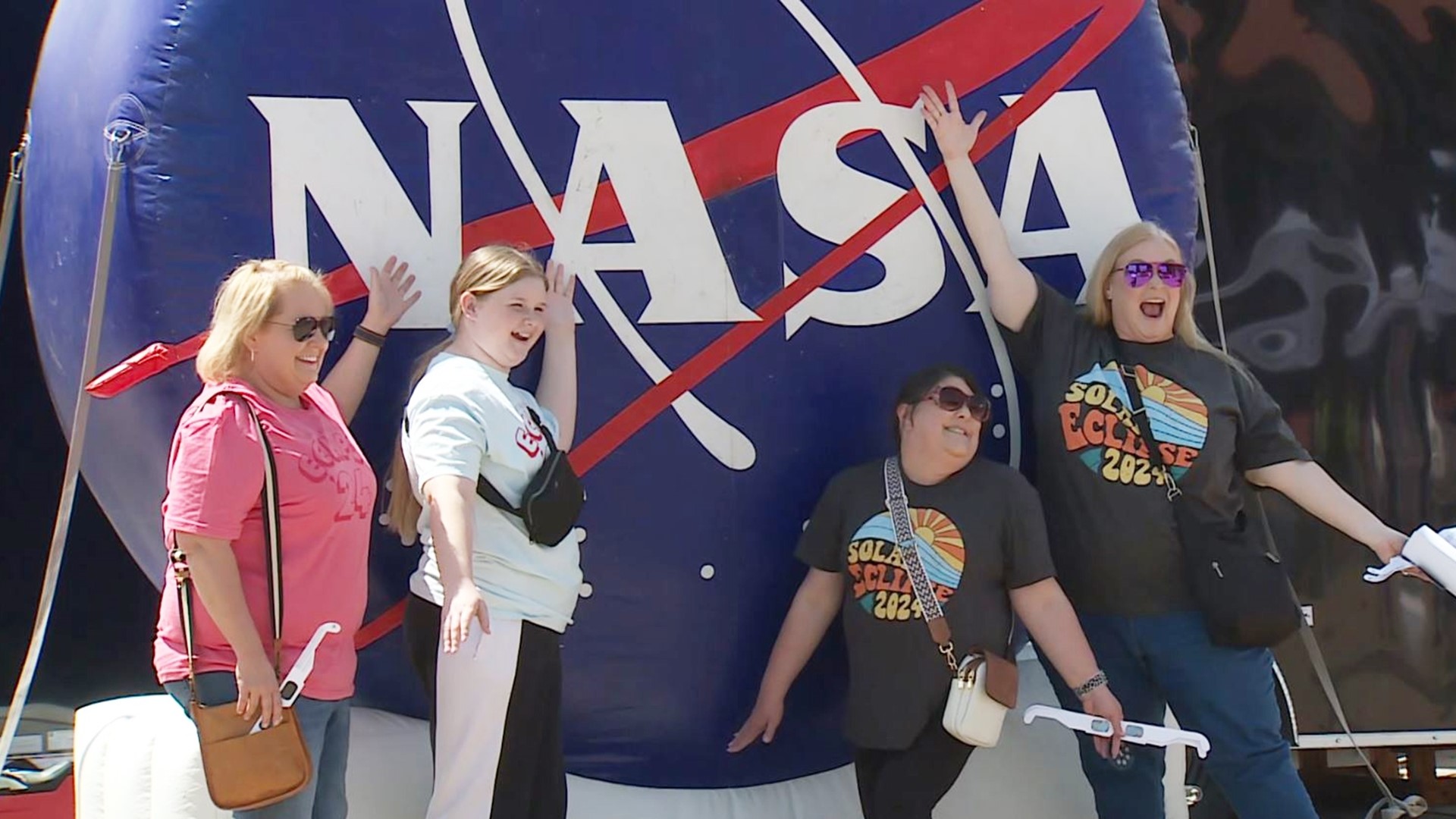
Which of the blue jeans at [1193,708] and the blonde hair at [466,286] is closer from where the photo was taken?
the blonde hair at [466,286]

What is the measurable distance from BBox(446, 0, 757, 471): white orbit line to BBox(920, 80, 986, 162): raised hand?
2.12ft

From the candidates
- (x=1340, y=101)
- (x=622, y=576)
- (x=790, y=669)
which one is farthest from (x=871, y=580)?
(x=1340, y=101)

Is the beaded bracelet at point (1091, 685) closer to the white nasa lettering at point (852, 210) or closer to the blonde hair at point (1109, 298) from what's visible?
the blonde hair at point (1109, 298)

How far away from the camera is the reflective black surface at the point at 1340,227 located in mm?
4184

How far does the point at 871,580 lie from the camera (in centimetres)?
286

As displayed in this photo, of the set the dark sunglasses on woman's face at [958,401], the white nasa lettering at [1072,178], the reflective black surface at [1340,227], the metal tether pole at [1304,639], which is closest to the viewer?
the dark sunglasses on woman's face at [958,401]

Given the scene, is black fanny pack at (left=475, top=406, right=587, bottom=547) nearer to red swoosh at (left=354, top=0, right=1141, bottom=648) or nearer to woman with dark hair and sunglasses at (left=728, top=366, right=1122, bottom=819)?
red swoosh at (left=354, top=0, right=1141, bottom=648)

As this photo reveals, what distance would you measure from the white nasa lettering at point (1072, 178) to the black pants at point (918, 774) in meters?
0.95

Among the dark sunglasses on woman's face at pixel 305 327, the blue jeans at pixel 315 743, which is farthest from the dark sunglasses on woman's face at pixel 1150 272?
the blue jeans at pixel 315 743

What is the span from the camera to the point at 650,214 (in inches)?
115

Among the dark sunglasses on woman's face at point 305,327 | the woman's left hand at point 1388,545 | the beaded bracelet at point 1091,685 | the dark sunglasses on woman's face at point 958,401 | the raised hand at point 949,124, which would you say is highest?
the raised hand at point 949,124

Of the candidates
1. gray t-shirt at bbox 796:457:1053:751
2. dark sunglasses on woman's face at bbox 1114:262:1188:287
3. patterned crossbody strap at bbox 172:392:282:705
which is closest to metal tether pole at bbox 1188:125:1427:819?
dark sunglasses on woman's face at bbox 1114:262:1188:287

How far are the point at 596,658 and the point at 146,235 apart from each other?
1.05 metres

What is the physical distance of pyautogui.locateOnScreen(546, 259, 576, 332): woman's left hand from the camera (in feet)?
9.29
